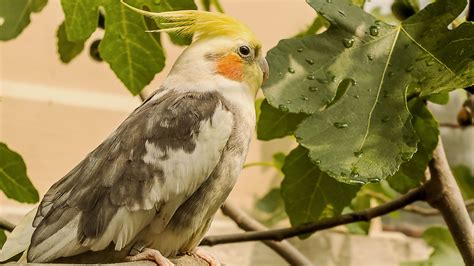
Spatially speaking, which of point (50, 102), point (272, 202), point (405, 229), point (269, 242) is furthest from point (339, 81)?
point (405, 229)

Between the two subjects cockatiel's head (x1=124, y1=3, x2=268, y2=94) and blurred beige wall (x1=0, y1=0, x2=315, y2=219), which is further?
blurred beige wall (x1=0, y1=0, x2=315, y2=219)

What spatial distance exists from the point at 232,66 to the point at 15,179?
1.04 ft

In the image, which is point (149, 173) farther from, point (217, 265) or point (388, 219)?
point (388, 219)

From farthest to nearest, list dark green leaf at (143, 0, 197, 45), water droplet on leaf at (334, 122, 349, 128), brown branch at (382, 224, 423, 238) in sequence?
1. brown branch at (382, 224, 423, 238)
2. dark green leaf at (143, 0, 197, 45)
3. water droplet on leaf at (334, 122, 349, 128)

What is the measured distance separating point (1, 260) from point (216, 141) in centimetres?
21

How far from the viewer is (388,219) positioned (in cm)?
182

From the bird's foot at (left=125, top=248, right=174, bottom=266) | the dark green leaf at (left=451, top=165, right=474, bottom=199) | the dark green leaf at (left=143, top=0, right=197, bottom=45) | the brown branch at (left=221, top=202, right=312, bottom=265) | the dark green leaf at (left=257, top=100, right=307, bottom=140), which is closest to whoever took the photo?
the bird's foot at (left=125, top=248, right=174, bottom=266)

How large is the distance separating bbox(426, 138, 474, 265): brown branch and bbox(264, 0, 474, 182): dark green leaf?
0.17m

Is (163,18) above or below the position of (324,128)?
above

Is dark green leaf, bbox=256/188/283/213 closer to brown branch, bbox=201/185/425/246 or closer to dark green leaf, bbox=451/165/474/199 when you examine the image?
dark green leaf, bbox=451/165/474/199

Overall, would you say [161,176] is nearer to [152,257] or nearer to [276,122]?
[152,257]

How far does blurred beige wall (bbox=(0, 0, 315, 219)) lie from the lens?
1.55 meters

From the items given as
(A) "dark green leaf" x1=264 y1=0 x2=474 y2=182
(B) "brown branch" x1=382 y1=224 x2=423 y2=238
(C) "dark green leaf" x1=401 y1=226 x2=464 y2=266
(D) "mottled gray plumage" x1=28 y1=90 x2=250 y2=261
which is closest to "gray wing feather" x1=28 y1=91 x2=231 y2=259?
(D) "mottled gray plumage" x1=28 y1=90 x2=250 y2=261

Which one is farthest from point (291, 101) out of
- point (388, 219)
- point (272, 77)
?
point (388, 219)
